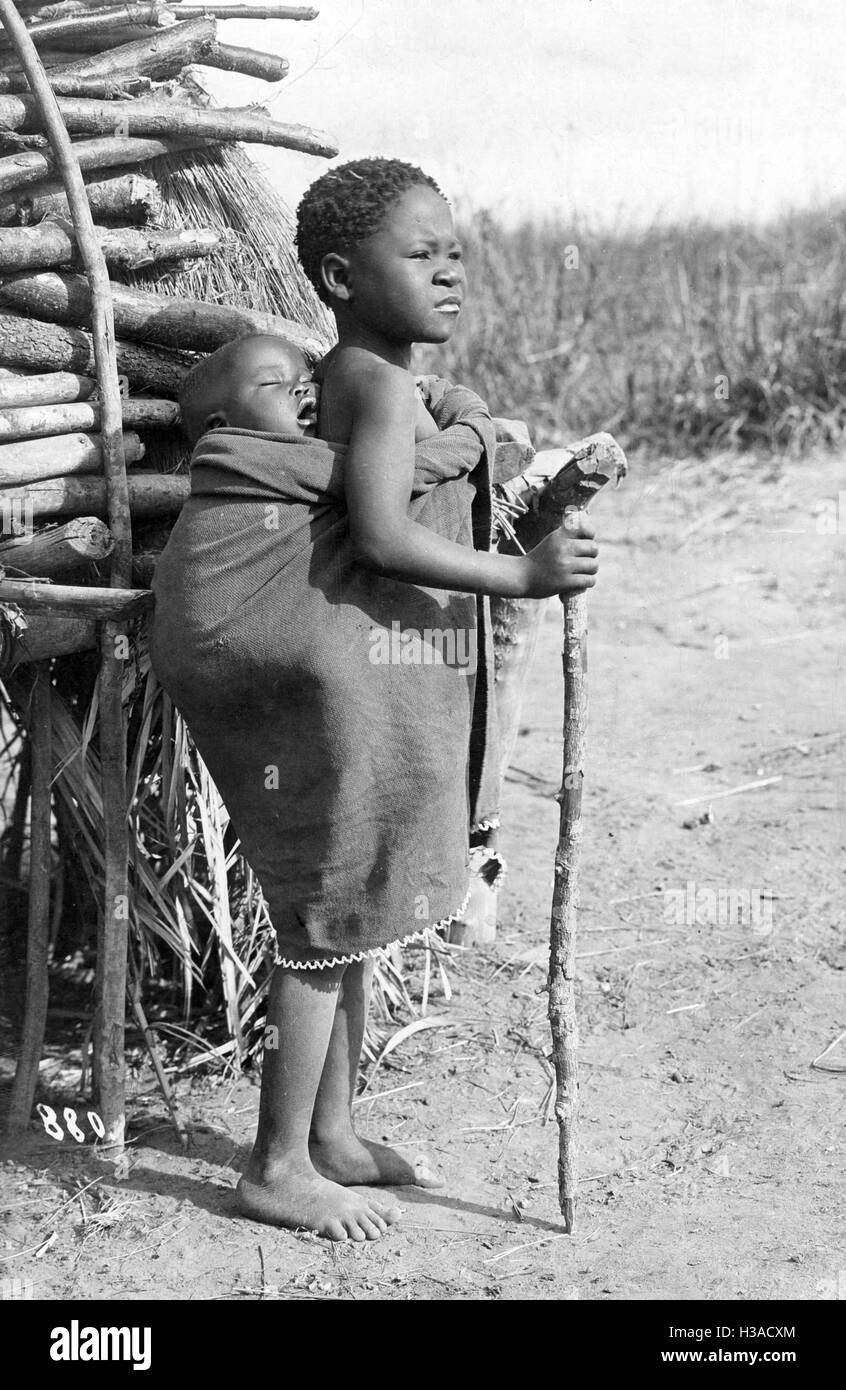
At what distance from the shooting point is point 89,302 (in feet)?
9.05

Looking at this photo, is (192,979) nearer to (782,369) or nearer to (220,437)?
(220,437)

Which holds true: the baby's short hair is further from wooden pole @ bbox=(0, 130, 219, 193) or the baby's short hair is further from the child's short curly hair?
wooden pole @ bbox=(0, 130, 219, 193)

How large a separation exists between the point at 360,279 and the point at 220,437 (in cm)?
35

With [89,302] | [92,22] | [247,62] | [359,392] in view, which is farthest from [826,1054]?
[92,22]

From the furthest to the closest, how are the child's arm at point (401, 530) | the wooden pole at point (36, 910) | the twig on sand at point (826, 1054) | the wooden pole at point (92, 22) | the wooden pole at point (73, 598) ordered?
1. the twig on sand at point (826, 1054)
2. the wooden pole at point (36, 910)
3. the wooden pole at point (92, 22)
4. the wooden pole at point (73, 598)
5. the child's arm at point (401, 530)

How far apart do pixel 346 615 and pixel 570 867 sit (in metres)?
0.64

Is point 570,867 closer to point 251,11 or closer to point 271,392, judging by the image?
point 271,392

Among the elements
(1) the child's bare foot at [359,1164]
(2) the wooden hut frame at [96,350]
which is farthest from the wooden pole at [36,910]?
(1) the child's bare foot at [359,1164]

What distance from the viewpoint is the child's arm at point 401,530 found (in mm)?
2289

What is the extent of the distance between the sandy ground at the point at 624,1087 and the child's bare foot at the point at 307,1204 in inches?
1.3

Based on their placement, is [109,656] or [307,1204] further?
[109,656]

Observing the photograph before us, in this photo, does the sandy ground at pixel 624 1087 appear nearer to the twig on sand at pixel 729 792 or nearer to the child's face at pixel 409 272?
the twig on sand at pixel 729 792

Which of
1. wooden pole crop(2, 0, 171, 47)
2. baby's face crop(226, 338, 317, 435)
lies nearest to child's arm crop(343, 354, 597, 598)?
baby's face crop(226, 338, 317, 435)

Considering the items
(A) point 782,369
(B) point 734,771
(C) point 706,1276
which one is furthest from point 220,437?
(A) point 782,369
